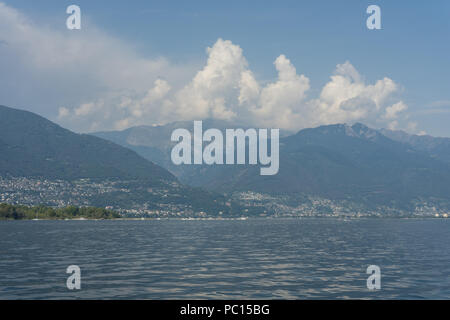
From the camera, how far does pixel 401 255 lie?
79.8 metres

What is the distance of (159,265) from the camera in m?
64.4

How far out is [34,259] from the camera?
70688mm

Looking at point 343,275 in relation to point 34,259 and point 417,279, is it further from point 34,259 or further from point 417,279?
point 34,259
